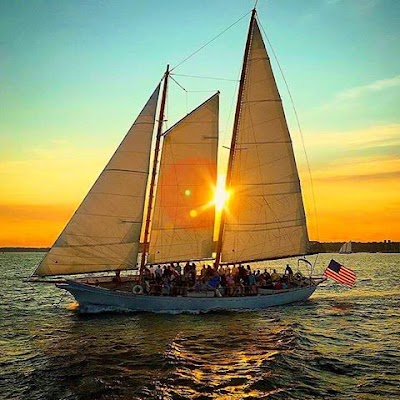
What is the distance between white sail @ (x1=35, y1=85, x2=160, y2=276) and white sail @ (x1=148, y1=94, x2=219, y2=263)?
189cm

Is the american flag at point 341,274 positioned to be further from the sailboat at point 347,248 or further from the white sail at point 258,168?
the sailboat at point 347,248

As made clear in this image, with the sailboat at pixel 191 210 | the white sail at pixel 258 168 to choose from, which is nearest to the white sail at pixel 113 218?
the sailboat at pixel 191 210

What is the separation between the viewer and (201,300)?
3180 centimetres

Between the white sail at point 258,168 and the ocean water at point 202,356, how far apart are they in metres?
5.80

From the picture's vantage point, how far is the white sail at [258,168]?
117 feet

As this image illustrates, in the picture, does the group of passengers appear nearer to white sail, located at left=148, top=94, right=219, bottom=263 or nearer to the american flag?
white sail, located at left=148, top=94, right=219, bottom=263

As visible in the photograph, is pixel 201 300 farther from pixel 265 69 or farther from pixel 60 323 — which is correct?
pixel 265 69

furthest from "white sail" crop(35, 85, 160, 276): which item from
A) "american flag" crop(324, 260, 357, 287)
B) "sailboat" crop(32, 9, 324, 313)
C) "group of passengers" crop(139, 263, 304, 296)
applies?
"american flag" crop(324, 260, 357, 287)

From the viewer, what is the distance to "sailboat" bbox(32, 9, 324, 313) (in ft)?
101

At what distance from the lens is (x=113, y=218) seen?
31.0 m

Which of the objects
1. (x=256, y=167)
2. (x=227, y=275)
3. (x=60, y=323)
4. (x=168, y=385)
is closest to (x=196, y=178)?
(x=256, y=167)

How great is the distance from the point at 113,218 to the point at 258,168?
1217 cm

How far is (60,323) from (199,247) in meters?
11.1

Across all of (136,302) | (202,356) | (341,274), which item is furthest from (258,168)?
(202,356)
